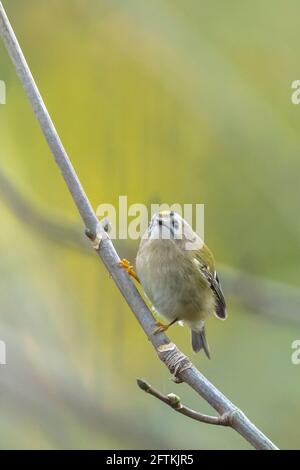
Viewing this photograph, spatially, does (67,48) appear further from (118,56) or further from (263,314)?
(263,314)

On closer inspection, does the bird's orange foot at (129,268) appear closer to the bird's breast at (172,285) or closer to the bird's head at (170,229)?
the bird's breast at (172,285)

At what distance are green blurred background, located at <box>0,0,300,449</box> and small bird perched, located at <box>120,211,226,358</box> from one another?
147 mm

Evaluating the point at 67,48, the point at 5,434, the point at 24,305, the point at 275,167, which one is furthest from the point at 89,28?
the point at 5,434

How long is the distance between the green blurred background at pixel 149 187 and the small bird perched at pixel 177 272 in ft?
0.48

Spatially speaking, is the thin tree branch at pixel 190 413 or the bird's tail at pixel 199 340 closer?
the thin tree branch at pixel 190 413

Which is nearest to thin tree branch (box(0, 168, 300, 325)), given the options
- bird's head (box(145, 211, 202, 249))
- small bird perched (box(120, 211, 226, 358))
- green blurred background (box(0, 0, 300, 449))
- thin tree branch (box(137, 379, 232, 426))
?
green blurred background (box(0, 0, 300, 449))

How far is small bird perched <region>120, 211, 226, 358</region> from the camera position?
301 cm

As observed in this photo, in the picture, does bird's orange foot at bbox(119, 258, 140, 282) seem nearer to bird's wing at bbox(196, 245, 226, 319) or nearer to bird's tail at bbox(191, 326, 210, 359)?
bird's wing at bbox(196, 245, 226, 319)

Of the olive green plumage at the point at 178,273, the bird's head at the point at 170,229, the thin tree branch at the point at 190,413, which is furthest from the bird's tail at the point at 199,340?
the thin tree branch at the point at 190,413

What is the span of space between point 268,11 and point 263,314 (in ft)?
6.70

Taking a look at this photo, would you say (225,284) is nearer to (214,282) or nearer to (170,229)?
(214,282)

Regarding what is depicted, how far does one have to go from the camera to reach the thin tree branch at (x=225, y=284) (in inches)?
120

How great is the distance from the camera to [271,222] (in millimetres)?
4133

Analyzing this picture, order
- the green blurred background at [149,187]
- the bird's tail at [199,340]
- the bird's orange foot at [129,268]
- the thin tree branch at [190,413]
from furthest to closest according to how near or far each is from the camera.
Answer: the bird's tail at [199,340] < the green blurred background at [149,187] < the bird's orange foot at [129,268] < the thin tree branch at [190,413]
